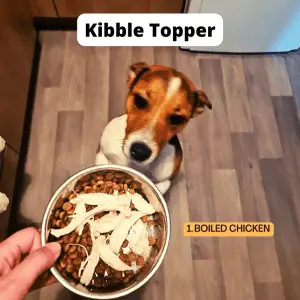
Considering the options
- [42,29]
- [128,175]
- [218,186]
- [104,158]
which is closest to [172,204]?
[218,186]

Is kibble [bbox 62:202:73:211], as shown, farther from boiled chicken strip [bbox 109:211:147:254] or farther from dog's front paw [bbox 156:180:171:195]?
dog's front paw [bbox 156:180:171:195]

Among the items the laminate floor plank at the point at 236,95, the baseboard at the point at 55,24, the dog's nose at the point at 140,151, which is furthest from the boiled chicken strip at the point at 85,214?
the baseboard at the point at 55,24

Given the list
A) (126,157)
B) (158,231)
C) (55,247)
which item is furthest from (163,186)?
(55,247)

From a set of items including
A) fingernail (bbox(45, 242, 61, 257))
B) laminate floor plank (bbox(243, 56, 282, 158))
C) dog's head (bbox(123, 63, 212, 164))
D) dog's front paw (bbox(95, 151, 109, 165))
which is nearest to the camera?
fingernail (bbox(45, 242, 61, 257))

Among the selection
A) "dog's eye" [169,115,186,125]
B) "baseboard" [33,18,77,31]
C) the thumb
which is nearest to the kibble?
the thumb

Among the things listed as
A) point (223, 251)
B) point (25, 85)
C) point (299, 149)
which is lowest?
point (223, 251)

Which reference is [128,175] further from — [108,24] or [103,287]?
[108,24]
